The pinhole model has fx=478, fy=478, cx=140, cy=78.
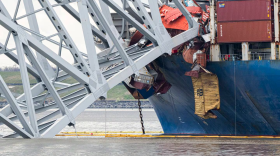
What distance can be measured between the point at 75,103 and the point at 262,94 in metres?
12.6

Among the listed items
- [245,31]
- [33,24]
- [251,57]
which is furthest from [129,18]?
[251,57]

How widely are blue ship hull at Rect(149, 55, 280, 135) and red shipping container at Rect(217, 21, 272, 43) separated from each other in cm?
157

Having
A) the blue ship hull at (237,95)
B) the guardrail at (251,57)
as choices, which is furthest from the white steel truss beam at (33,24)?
the guardrail at (251,57)

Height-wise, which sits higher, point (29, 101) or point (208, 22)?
point (208, 22)

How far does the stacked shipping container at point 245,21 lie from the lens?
90.7 ft

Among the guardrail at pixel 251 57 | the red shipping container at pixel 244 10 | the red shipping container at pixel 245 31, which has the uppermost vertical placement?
the red shipping container at pixel 244 10

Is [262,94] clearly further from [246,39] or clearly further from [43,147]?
[43,147]

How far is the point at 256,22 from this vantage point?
91.0 feet

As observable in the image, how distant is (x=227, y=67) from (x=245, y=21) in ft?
10.1

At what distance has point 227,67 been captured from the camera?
29.3m

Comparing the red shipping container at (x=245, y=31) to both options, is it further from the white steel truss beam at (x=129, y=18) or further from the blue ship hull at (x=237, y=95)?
the white steel truss beam at (x=129, y=18)

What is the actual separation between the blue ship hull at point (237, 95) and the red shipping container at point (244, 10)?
2.73 metres

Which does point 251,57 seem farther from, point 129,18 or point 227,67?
point 129,18

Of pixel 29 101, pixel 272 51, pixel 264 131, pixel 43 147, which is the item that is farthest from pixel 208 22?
pixel 43 147
